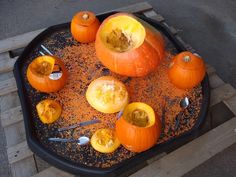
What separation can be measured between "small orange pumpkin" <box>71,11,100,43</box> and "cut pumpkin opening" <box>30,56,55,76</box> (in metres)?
0.23

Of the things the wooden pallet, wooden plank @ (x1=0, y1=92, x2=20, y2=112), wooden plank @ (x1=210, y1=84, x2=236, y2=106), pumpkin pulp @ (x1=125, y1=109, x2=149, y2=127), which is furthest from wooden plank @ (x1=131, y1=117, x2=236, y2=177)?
wooden plank @ (x1=0, y1=92, x2=20, y2=112)

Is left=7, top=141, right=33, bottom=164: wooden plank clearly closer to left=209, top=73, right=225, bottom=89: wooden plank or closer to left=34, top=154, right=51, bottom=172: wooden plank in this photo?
left=34, top=154, right=51, bottom=172: wooden plank

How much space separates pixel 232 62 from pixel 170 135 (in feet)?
2.99

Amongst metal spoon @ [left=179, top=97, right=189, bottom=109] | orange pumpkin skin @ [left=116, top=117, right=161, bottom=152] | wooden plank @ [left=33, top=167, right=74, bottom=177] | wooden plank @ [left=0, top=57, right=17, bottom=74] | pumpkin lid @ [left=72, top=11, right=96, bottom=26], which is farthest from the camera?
wooden plank @ [left=0, top=57, right=17, bottom=74]

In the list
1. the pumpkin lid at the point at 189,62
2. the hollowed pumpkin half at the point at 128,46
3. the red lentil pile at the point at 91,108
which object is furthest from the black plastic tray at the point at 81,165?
the hollowed pumpkin half at the point at 128,46

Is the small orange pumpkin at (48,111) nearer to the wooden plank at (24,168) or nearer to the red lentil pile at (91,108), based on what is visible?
the red lentil pile at (91,108)

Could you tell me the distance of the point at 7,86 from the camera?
133cm

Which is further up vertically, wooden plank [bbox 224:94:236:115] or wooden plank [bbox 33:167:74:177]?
wooden plank [bbox 224:94:236:115]

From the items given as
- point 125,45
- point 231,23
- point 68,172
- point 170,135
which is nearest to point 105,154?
point 68,172

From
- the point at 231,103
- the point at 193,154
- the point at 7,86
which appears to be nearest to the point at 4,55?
the point at 7,86

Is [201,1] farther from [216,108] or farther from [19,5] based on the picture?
[19,5]

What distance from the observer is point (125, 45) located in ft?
3.93

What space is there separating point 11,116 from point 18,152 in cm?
18

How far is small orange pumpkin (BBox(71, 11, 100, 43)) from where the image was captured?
129 cm
